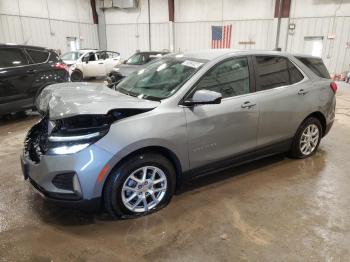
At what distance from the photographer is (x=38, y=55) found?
20.1 feet

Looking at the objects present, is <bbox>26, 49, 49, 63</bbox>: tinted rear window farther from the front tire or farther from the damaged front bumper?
the front tire

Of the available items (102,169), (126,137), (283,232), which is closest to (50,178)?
(102,169)

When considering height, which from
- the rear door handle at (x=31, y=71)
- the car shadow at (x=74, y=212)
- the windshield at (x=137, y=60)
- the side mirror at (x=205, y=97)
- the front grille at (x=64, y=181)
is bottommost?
the car shadow at (x=74, y=212)

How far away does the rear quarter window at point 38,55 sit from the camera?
6016 mm

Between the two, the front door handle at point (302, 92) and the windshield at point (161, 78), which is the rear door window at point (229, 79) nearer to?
the windshield at point (161, 78)

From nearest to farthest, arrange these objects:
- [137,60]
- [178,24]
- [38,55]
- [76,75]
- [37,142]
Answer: [37,142]
[38,55]
[137,60]
[76,75]
[178,24]

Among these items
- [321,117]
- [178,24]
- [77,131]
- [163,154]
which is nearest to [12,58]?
[77,131]

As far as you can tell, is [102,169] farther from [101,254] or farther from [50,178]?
[101,254]

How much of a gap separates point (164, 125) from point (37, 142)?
3.97 ft

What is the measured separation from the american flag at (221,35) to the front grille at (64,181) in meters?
13.3

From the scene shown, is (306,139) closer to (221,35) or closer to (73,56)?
(73,56)

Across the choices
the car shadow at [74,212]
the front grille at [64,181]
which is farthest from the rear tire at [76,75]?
the front grille at [64,181]

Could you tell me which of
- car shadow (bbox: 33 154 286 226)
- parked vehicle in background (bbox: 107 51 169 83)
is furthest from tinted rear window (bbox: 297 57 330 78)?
parked vehicle in background (bbox: 107 51 169 83)

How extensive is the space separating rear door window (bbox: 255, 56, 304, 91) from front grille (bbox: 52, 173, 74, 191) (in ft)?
6.89
